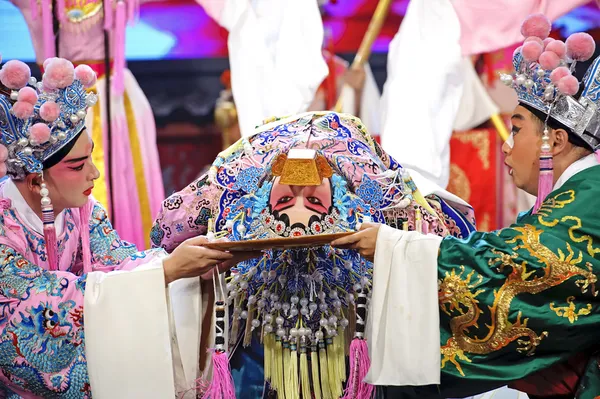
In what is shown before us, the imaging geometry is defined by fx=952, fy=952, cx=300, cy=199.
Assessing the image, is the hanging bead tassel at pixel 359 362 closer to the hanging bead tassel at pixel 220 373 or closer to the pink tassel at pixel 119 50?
the hanging bead tassel at pixel 220 373

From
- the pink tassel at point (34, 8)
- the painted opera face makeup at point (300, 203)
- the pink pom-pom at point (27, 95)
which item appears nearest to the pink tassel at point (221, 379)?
the painted opera face makeup at point (300, 203)

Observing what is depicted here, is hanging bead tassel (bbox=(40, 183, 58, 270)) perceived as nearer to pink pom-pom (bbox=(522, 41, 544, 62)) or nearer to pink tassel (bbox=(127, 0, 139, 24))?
pink pom-pom (bbox=(522, 41, 544, 62))

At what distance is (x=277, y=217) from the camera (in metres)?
2.70

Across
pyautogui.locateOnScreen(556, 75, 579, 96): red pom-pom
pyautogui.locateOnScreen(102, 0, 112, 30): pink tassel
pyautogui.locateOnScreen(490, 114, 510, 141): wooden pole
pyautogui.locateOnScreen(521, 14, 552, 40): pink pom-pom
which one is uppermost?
pyautogui.locateOnScreen(521, 14, 552, 40): pink pom-pom

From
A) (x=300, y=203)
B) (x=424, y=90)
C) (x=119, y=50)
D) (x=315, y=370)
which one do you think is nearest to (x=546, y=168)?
(x=300, y=203)

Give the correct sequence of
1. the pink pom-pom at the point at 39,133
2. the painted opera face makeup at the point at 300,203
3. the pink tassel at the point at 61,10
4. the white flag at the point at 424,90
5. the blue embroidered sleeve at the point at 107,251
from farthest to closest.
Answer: the pink tassel at the point at 61,10 → the white flag at the point at 424,90 → the blue embroidered sleeve at the point at 107,251 → the painted opera face makeup at the point at 300,203 → the pink pom-pom at the point at 39,133

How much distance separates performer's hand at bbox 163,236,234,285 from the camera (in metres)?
2.58

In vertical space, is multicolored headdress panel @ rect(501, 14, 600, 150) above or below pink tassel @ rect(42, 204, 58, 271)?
above

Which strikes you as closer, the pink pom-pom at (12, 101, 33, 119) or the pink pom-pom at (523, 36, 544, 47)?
the pink pom-pom at (12, 101, 33, 119)

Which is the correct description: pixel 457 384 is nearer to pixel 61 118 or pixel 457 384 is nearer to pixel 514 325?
pixel 514 325

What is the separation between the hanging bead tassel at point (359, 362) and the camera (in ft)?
8.59

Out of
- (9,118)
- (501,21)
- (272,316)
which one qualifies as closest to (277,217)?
(272,316)

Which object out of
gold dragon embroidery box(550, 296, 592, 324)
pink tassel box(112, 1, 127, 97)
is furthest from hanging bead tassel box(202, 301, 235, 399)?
pink tassel box(112, 1, 127, 97)

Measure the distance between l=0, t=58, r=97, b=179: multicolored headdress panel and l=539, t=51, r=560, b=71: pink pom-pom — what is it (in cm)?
129
